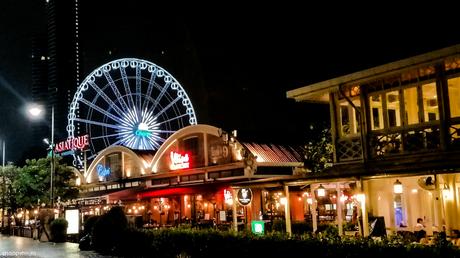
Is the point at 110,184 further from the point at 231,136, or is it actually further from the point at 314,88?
the point at 314,88

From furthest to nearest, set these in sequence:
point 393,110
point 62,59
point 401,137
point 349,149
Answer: point 62,59 < point 349,149 < point 393,110 < point 401,137

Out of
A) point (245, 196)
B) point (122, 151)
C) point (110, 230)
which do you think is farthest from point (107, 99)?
point (245, 196)

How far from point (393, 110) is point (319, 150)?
433 inches

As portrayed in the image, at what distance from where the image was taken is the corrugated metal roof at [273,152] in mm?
35750

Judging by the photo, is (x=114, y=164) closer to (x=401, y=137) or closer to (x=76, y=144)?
(x=76, y=144)

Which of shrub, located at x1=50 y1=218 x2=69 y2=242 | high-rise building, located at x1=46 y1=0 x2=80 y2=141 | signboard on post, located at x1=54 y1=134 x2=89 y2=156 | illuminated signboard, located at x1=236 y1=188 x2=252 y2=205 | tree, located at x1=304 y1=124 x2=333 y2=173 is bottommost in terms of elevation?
shrub, located at x1=50 y1=218 x2=69 y2=242

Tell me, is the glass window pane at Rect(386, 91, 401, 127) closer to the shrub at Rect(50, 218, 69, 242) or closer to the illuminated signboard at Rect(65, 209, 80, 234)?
the illuminated signboard at Rect(65, 209, 80, 234)

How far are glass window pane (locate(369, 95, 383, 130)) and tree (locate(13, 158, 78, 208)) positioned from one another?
109 ft

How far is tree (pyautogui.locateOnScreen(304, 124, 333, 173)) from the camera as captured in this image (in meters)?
28.4

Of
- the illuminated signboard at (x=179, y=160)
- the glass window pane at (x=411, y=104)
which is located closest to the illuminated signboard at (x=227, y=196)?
the illuminated signboard at (x=179, y=160)

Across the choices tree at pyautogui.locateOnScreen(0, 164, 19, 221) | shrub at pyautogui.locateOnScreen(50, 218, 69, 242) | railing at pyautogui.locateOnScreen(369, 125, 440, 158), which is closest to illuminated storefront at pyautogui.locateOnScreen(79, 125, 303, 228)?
shrub at pyautogui.locateOnScreen(50, 218, 69, 242)

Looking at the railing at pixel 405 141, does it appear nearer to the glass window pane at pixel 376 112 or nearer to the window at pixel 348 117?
the glass window pane at pixel 376 112

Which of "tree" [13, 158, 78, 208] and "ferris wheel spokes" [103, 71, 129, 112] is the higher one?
"ferris wheel spokes" [103, 71, 129, 112]

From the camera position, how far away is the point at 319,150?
29.2m
